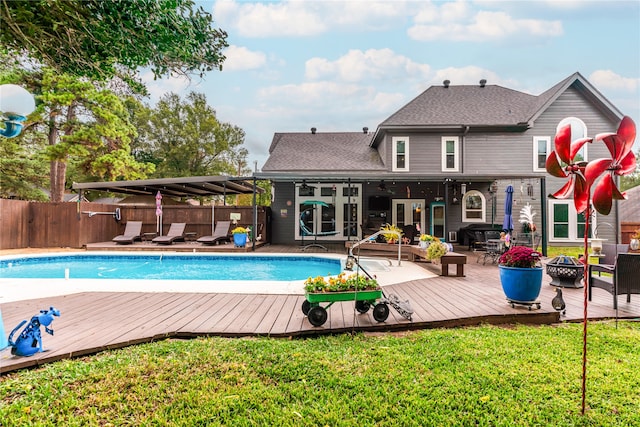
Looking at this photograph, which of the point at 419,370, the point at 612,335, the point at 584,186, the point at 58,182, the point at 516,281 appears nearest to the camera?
the point at 584,186

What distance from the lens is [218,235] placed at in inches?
468

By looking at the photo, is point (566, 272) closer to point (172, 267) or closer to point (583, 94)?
point (172, 267)

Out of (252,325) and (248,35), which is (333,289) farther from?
(248,35)

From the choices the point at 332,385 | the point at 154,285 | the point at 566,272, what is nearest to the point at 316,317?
the point at 332,385

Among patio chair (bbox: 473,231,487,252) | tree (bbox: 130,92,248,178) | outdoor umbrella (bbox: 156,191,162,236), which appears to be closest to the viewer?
patio chair (bbox: 473,231,487,252)

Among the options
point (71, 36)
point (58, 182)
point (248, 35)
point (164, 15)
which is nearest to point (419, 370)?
point (164, 15)

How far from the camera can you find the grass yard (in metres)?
1.97

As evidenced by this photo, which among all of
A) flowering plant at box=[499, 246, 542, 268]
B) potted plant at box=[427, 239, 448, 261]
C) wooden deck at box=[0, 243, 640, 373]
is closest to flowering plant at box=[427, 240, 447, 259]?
potted plant at box=[427, 239, 448, 261]

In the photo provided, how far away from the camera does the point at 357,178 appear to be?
35.5 ft

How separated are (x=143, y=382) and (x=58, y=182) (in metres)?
18.0

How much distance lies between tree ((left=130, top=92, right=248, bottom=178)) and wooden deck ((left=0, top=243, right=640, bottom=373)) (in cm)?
2269

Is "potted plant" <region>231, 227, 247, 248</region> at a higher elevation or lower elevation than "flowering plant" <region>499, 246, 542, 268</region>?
lower

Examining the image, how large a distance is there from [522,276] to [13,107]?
535 centimetres

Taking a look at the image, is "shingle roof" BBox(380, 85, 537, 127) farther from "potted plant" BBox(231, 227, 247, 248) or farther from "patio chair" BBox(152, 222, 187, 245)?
"patio chair" BBox(152, 222, 187, 245)
